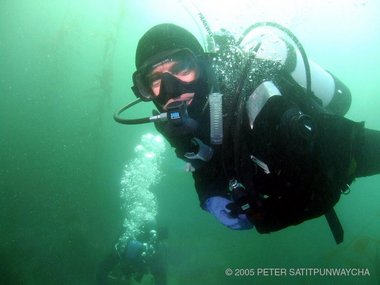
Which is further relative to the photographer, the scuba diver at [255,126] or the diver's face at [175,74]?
the diver's face at [175,74]

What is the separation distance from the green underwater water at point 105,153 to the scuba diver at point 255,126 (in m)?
3.86

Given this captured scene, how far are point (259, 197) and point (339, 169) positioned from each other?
0.63 meters

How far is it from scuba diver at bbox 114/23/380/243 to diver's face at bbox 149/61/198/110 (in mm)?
10

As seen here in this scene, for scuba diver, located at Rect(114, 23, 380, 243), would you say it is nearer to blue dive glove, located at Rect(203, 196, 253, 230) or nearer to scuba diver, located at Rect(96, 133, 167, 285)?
blue dive glove, located at Rect(203, 196, 253, 230)

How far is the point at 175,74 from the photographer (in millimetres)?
3285

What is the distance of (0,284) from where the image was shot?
13.0 metres

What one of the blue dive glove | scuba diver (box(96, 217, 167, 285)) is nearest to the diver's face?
the blue dive glove

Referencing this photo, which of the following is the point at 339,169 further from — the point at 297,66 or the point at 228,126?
the point at 297,66

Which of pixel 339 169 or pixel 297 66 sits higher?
pixel 297 66

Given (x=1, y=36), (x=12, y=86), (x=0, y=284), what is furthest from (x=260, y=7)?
(x=12, y=86)

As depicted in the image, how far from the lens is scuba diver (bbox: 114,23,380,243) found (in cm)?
237

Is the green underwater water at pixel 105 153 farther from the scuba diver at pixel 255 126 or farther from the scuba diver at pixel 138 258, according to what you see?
the scuba diver at pixel 138 258

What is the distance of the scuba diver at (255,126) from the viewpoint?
2.37 m

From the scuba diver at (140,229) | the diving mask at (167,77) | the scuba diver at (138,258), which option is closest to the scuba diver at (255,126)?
the diving mask at (167,77)
